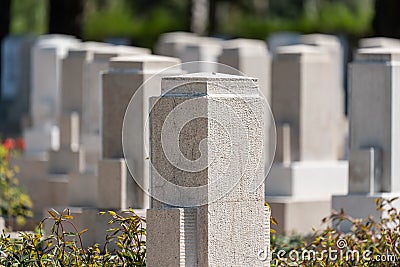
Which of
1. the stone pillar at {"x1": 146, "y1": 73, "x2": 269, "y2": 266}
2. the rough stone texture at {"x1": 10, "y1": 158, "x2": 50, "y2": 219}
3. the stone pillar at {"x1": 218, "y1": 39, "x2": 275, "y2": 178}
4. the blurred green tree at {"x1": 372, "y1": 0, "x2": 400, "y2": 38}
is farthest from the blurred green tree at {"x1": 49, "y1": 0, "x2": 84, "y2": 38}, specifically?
the stone pillar at {"x1": 146, "y1": 73, "x2": 269, "y2": 266}

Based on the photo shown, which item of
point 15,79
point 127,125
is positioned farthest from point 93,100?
point 15,79

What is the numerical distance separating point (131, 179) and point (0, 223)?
998 millimetres

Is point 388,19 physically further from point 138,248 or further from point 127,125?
point 138,248

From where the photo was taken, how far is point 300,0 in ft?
159

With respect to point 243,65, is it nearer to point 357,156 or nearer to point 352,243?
point 357,156

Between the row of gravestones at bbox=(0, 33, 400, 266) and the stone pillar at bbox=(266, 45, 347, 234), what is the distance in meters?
0.01

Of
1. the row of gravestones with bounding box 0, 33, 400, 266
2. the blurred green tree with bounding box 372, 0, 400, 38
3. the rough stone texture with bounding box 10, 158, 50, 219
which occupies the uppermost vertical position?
the blurred green tree with bounding box 372, 0, 400, 38

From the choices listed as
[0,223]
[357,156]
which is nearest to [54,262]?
[0,223]

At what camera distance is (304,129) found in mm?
12500

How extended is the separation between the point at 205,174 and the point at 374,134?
348 cm

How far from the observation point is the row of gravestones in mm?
7211

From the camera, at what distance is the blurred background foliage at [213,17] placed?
117 feet

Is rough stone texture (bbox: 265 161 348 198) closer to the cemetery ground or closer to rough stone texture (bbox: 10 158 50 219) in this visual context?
the cemetery ground

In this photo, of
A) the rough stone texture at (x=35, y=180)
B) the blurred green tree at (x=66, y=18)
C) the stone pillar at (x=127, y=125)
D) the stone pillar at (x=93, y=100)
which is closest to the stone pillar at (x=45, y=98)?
the rough stone texture at (x=35, y=180)
